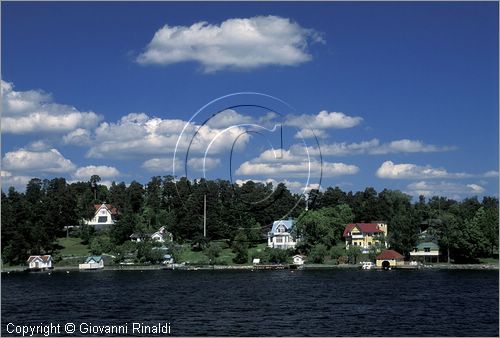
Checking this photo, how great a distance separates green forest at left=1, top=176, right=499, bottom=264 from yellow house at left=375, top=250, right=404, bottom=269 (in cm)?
411

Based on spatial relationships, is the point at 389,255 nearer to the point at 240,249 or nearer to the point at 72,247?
the point at 240,249

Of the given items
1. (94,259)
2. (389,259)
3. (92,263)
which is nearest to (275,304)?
(389,259)

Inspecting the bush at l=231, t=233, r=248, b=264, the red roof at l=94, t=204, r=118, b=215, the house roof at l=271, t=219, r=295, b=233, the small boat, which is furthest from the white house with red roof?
the red roof at l=94, t=204, r=118, b=215

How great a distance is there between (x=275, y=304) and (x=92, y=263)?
58.7 m

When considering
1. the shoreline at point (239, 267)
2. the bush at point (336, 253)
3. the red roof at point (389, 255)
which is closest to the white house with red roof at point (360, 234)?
the bush at point (336, 253)

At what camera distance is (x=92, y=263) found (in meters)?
100

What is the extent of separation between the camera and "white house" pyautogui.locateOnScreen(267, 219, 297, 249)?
111812 millimetres

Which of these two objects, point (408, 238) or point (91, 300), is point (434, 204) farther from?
point (91, 300)

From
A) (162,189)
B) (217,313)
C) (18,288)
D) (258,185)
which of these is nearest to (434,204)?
(258,185)

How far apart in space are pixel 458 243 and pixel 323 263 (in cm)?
2007

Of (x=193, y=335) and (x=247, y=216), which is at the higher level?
(x=247, y=216)

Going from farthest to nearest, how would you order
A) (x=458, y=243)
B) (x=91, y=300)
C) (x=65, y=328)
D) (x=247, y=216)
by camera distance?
(x=247, y=216)
(x=458, y=243)
(x=91, y=300)
(x=65, y=328)

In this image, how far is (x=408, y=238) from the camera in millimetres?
101812

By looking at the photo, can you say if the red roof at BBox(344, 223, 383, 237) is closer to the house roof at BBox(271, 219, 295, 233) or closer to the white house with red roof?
the white house with red roof
